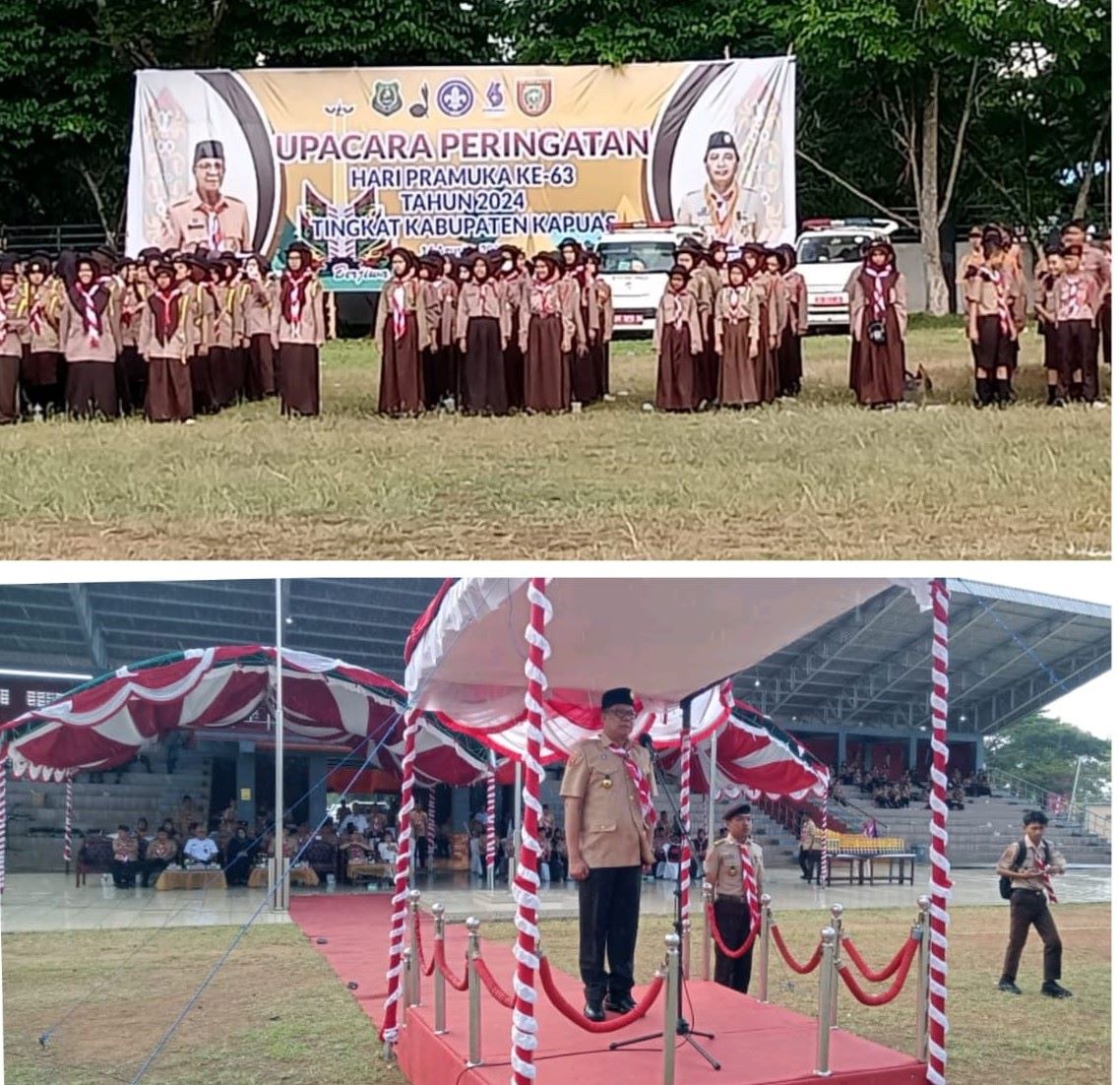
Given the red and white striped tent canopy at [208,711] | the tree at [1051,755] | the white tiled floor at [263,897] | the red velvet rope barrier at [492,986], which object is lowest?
the white tiled floor at [263,897]

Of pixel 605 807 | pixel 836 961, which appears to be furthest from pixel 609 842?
pixel 836 961

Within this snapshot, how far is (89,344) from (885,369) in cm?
478

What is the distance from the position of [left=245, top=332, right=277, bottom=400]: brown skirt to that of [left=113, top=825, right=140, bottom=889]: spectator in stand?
166 inches

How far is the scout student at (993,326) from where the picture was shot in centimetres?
928

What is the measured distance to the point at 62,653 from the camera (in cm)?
1180

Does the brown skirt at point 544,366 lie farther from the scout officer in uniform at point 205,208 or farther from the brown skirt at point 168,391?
the scout officer in uniform at point 205,208

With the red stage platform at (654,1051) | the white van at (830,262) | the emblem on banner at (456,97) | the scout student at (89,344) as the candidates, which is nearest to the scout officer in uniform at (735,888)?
the red stage platform at (654,1051)

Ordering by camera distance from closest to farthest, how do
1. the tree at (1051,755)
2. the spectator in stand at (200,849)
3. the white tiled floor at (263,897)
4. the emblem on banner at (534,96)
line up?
the white tiled floor at (263,897) → the tree at (1051,755) → the spectator in stand at (200,849) → the emblem on banner at (534,96)

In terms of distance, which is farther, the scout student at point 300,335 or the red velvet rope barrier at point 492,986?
the scout student at point 300,335

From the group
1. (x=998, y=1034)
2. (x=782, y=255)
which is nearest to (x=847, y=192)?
(x=782, y=255)

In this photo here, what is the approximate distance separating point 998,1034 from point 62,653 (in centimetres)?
768

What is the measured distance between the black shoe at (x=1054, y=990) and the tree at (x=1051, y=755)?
4.08 metres

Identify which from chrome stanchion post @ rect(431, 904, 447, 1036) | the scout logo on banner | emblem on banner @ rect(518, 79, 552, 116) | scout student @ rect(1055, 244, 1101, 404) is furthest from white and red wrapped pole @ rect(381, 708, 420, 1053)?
emblem on banner @ rect(518, 79, 552, 116)

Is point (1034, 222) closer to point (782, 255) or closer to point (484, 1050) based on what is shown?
point (782, 255)
